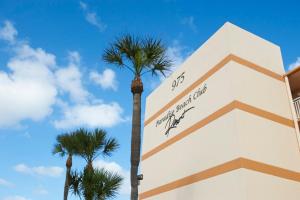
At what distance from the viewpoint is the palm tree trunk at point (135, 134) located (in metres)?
14.3

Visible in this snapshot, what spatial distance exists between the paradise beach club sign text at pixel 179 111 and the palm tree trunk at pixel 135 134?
158 cm

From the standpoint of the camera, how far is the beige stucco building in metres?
11.0

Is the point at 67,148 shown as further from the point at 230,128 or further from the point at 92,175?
the point at 230,128

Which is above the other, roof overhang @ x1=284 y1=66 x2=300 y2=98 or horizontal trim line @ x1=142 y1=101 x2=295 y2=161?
roof overhang @ x1=284 y1=66 x2=300 y2=98

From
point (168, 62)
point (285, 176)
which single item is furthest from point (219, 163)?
point (168, 62)

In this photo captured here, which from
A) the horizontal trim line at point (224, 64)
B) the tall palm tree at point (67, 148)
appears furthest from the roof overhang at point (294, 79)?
the tall palm tree at point (67, 148)

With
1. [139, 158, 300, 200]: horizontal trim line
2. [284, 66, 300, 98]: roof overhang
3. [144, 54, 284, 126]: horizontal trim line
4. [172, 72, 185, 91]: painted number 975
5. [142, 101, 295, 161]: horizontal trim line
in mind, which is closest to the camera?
[139, 158, 300, 200]: horizontal trim line

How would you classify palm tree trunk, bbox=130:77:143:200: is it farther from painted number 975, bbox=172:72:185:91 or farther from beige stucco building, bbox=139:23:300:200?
painted number 975, bbox=172:72:185:91

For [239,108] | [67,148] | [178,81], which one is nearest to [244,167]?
[239,108]

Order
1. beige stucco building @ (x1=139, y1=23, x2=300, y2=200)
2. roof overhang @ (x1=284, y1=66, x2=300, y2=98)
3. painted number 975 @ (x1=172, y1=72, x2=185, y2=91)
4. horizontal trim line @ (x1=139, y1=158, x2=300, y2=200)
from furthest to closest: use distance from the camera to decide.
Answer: painted number 975 @ (x1=172, y1=72, x2=185, y2=91) < roof overhang @ (x1=284, y1=66, x2=300, y2=98) < beige stucco building @ (x1=139, y1=23, x2=300, y2=200) < horizontal trim line @ (x1=139, y1=158, x2=300, y2=200)

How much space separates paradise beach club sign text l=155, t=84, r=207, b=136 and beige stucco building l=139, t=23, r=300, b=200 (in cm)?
5

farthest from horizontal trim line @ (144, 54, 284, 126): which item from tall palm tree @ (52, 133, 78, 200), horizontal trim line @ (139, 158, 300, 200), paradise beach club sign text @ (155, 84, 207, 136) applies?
tall palm tree @ (52, 133, 78, 200)

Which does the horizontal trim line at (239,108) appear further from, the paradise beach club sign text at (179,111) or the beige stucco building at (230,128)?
the paradise beach club sign text at (179,111)

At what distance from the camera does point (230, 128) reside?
11430 mm
